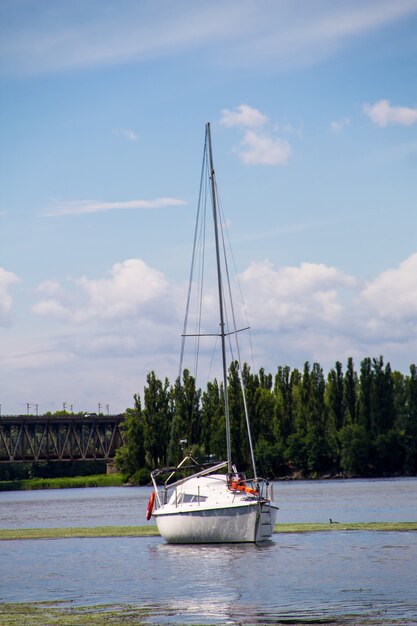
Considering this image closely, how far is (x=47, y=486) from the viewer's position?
16388 cm

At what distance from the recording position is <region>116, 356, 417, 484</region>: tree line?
139125 millimetres

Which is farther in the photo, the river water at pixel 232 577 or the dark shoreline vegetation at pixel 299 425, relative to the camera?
the dark shoreline vegetation at pixel 299 425

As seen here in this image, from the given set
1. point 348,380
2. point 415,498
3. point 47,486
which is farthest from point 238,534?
point 47,486

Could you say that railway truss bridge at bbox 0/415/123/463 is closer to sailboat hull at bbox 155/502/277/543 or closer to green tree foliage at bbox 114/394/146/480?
green tree foliage at bbox 114/394/146/480

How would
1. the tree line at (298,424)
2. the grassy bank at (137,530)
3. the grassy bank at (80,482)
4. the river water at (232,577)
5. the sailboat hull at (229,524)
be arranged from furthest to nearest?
the grassy bank at (80,482) → the tree line at (298,424) → the grassy bank at (137,530) → the sailboat hull at (229,524) → the river water at (232,577)

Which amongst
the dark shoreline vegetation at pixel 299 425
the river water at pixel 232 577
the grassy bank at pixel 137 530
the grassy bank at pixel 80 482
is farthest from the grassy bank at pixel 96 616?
the grassy bank at pixel 80 482

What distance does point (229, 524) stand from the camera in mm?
47688

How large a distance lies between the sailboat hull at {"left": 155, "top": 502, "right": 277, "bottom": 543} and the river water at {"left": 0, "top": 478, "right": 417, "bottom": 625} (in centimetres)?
55

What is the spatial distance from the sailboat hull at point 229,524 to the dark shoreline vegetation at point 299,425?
82770mm

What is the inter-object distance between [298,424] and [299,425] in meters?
0.21

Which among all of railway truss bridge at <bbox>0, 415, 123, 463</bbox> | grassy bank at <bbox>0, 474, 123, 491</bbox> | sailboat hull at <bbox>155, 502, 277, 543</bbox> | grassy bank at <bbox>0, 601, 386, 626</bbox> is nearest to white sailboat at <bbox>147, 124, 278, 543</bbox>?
sailboat hull at <bbox>155, 502, 277, 543</bbox>

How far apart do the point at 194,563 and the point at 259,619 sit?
1499 cm

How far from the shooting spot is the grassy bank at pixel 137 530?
180 ft

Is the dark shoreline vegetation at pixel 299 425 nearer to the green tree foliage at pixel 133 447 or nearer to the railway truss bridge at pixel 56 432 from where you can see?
the green tree foliage at pixel 133 447
